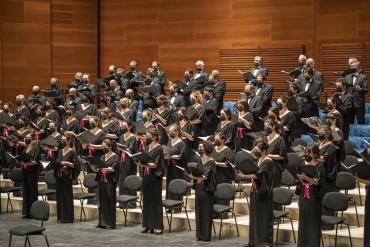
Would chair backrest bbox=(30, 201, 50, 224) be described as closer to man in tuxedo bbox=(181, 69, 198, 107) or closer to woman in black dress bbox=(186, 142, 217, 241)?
A: woman in black dress bbox=(186, 142, 217, 241)

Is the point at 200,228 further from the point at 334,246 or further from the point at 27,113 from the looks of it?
the point at 27,113

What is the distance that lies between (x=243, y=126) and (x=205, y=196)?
2.74 metres

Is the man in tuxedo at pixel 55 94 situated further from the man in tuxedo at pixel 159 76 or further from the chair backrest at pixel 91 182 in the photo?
the chair backrest at pixel 91 182

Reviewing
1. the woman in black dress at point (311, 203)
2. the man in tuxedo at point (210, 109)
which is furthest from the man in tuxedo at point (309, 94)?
the woman in black dress at point (311, 203)

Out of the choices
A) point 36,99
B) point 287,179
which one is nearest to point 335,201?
point 287,179

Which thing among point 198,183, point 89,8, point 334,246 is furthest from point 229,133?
point 89,8

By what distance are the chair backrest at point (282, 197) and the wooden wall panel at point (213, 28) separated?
6917mm

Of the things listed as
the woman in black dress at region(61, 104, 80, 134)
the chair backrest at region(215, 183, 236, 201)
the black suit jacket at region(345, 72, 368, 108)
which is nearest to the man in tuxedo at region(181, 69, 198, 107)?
the woman in black dress at region(61, 104, 80, 134)

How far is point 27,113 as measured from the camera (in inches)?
724

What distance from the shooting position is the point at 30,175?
14.7 meters

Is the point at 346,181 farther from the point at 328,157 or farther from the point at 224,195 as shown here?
the point at 224,195

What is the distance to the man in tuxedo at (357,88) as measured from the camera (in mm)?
15188

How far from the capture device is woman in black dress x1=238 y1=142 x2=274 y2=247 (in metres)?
11.6

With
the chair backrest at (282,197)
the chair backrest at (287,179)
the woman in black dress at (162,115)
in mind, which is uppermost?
the woman in black dress at (162,115)
